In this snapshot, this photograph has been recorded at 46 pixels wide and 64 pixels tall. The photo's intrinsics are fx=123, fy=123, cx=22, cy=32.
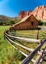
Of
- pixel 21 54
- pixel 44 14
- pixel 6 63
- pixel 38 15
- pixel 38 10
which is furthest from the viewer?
pixel 38 10

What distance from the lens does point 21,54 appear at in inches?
336

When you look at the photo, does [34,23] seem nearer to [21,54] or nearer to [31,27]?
[31,27]

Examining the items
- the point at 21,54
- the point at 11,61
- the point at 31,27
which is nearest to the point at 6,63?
the point at 11,61

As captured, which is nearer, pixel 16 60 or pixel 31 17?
pixel 16 60

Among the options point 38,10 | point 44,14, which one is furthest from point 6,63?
point 38,10

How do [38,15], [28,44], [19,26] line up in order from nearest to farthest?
[28,44], [19,26], [38,15]

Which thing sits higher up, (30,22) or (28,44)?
(30,22)

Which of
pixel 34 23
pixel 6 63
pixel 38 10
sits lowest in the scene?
pixel 6 63

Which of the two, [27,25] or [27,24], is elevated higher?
[27,24]

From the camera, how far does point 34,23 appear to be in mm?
30484

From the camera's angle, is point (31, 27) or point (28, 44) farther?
point (31, 27)

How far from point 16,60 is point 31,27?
22253 millimetres

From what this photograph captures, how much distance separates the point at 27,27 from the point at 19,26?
2071mm

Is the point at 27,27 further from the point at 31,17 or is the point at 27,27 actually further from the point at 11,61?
the point at 11,61
